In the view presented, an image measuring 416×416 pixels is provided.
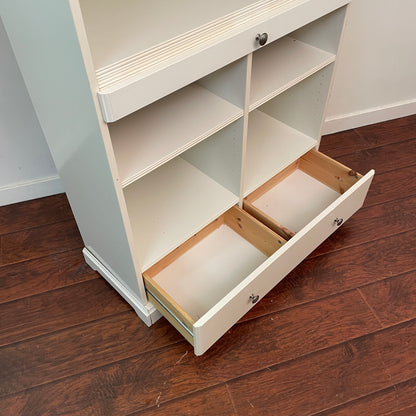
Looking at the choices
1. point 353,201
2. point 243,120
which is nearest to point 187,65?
point 243,120

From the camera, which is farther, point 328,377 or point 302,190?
point 302,190

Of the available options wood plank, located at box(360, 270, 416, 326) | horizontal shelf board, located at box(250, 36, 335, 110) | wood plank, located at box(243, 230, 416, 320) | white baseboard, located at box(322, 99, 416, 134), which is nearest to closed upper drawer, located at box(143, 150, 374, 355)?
wood plank, located at box(243, 230, 416, 320)

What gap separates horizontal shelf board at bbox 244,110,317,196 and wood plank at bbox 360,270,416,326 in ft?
1.62

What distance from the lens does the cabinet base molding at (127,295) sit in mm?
1320

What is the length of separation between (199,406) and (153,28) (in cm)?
96

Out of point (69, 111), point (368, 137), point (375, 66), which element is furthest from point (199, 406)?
point (375, 66)

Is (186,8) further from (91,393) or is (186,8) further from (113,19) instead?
(91,393)

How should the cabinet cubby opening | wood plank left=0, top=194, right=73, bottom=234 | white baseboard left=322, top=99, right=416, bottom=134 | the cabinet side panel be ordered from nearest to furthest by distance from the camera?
the cabinet side panel < the cabinet cubby opening < wood plank left=0, top=194, right=73, bottom=234 < white baseboard left=322, top=99, right=416, bottom=134

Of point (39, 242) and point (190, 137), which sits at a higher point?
point (190, 137)

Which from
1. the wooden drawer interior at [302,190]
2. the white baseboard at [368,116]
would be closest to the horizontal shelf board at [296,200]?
the wooden drawer interior at [302,190]

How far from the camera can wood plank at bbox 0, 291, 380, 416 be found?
1213 mm

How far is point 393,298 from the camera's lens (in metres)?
1.43

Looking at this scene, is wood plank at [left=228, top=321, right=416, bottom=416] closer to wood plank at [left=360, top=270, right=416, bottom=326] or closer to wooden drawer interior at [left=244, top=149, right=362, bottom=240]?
wood plank at [left=360, top=270, right=416, bottom=326]

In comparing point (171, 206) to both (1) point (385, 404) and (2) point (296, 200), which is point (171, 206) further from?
(1) point (385, 404)
